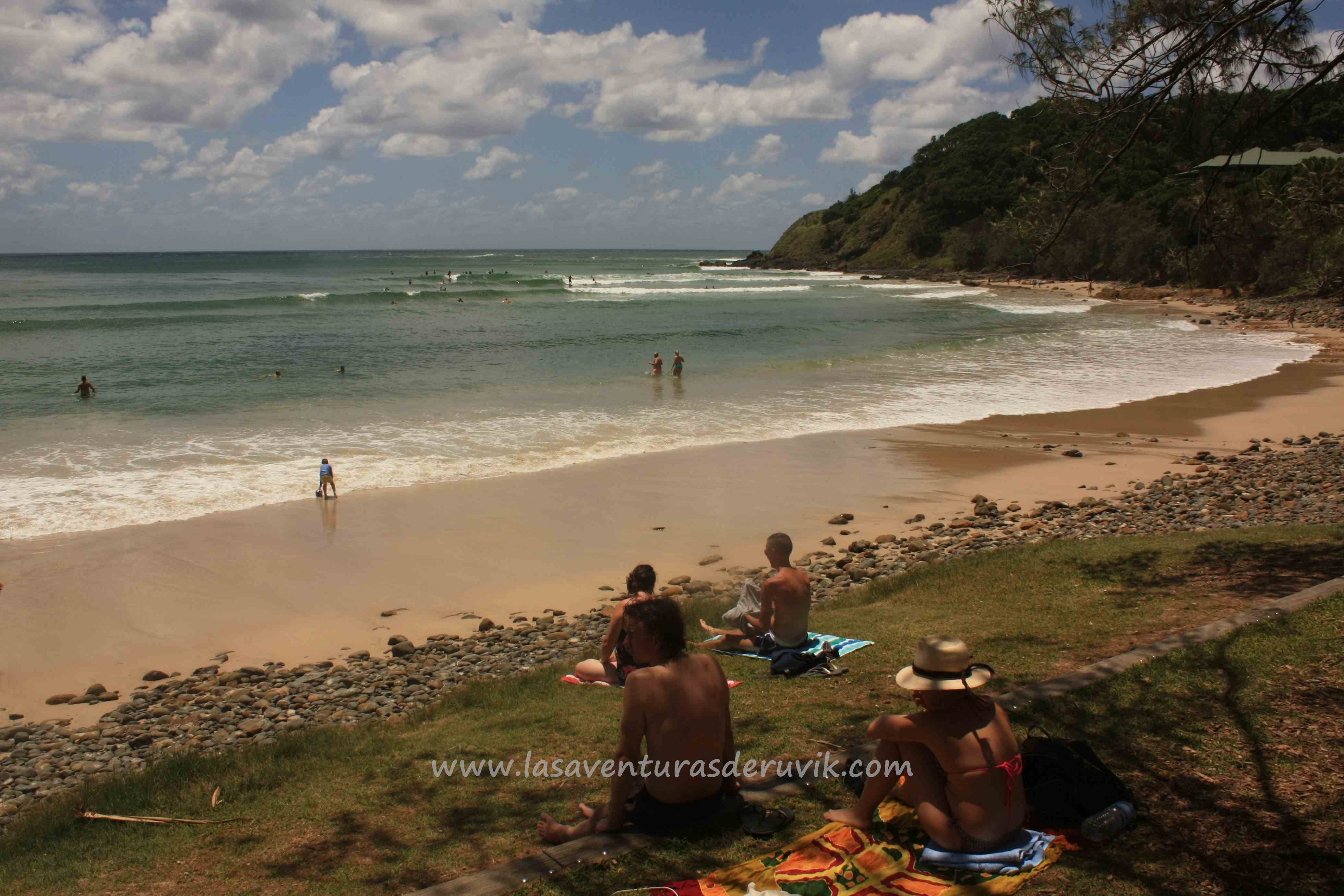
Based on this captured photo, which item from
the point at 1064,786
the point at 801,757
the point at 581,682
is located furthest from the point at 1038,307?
the point at 1064,786

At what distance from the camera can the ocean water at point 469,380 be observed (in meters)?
16.2

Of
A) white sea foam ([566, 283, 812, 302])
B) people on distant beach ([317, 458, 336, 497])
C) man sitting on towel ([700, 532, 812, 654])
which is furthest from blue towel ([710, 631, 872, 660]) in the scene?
white sea foam ([566, 283, 812, 302])

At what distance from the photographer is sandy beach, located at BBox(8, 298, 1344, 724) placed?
9336 mm

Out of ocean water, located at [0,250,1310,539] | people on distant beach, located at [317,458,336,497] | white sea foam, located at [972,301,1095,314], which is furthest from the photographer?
white sea foam, located at [972,301,1095,314]

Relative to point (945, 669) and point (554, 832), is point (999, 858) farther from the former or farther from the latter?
point (554, 832)

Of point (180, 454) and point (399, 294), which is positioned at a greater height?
point (399, 294)

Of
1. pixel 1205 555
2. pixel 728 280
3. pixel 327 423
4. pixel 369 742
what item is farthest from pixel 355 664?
pixel 728 280

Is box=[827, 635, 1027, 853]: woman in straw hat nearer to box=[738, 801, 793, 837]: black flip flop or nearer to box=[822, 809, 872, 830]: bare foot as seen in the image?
box=[822, 809, 872, 830]: bare foot

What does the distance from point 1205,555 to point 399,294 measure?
6211 cm

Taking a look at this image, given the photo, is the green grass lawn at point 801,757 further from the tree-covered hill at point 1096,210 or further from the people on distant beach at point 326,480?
the people on distant beach at point 326,480

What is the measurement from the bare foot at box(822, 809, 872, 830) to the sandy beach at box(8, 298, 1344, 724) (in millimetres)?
6194

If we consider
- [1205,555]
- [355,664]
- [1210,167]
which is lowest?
[355,664]

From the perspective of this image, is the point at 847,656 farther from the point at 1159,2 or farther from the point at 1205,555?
the point at 1159,2

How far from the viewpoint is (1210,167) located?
847cm
